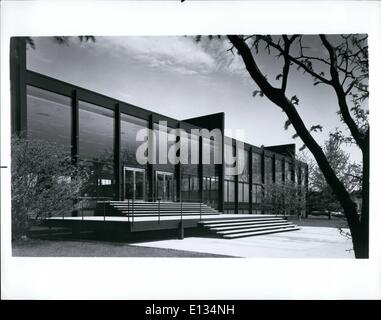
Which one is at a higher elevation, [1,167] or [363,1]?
[363,1]

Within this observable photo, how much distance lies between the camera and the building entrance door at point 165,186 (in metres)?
20.8

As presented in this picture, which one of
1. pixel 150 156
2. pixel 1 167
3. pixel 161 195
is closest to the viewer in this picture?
pixel 1 167

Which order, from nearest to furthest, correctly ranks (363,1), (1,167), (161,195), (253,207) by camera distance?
1. (363,1)
2. (1,167)
3. (161,195)
4. (253,207)

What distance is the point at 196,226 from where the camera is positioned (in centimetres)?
1348

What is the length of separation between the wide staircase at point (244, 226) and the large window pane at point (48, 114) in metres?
6.42

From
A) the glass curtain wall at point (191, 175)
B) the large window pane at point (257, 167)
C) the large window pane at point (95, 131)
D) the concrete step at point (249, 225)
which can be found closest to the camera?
the concrete step at point (249, 225)

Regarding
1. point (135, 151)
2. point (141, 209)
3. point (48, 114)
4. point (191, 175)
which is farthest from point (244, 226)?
point (48, 114)

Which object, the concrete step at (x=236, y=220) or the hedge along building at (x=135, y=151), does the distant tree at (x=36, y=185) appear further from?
the concrete step at (x=236, y=220)

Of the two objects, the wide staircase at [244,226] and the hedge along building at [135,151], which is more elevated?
the hedge along building at [135,151]

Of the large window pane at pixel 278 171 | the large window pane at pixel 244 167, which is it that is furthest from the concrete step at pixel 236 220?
the large window pane at pixel 278 171

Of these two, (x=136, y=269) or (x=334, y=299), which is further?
(x=136, y=269)
